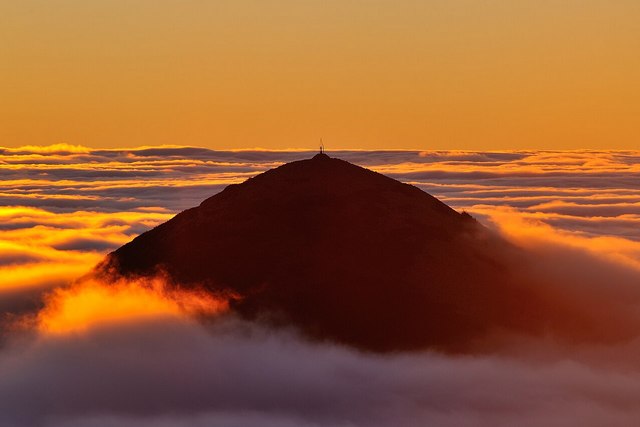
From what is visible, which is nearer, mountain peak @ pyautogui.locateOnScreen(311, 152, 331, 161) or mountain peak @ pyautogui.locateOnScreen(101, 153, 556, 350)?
mountain peak @ pyautogui.locateOnScreen(101, 153, 556, 350)

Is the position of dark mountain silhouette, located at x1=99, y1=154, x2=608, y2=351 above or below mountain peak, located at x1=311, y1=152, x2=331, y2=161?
below

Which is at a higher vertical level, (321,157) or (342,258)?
(321,157)

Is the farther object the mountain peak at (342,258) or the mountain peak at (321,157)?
the mountain peak at (321,157)

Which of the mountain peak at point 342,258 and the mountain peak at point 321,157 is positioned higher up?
the mountain peak at point 321,157

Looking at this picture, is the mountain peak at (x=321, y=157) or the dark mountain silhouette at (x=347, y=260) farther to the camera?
the mountain peak at (x=321, y=157)

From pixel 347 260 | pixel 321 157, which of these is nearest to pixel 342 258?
pixel 347 260

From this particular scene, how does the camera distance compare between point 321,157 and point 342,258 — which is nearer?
point 342,258

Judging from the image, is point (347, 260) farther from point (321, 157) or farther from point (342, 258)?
point (321, 157)

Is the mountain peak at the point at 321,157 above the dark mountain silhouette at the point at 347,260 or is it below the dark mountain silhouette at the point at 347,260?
above

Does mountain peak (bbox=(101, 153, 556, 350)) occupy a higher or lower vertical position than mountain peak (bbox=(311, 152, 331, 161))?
lower
